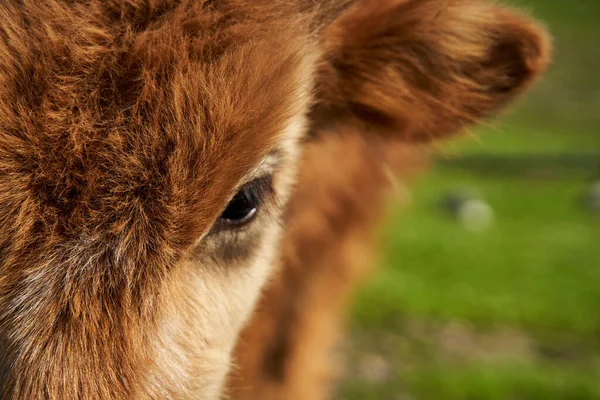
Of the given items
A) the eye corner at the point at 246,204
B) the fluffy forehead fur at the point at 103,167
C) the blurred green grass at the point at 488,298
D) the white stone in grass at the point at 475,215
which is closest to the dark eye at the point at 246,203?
the eye corner at the point at 246,204

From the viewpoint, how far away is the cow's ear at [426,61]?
161 cm

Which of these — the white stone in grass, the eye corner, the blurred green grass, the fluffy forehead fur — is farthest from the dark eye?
the white stone in grass

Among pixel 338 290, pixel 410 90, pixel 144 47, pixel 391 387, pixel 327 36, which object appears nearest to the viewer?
pixel 144 47

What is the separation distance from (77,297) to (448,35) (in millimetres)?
1079

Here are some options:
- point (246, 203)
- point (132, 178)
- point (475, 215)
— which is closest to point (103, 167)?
point (132, 178)

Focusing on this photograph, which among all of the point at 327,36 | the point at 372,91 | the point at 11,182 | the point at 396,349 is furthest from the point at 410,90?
the point at 396,349

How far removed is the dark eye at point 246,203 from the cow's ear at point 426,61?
0.36 m

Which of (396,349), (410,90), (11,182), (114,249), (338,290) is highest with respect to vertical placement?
(11,182)

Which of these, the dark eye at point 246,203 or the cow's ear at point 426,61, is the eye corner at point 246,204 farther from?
the cow's ear at point 426,61

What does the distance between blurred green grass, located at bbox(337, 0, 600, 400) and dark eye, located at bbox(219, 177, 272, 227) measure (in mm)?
752

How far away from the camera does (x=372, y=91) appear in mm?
1701

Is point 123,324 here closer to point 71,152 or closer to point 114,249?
point 114,249

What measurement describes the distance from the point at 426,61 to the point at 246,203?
0.62 meters

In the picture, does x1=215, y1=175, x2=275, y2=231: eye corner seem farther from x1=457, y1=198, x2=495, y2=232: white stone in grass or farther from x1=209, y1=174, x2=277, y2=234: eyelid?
x1=457, y1=198, x2=495, y2=232: white stone in grass
